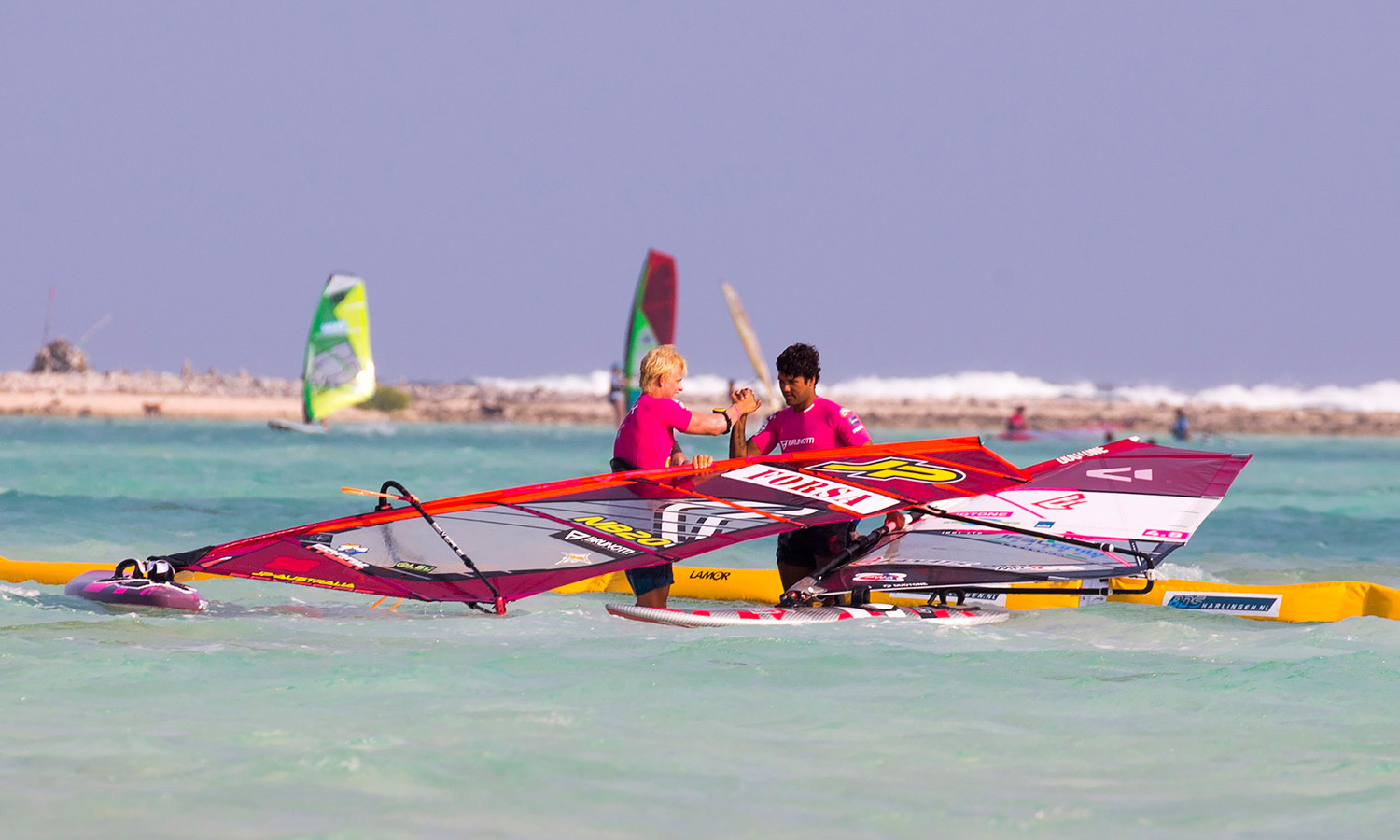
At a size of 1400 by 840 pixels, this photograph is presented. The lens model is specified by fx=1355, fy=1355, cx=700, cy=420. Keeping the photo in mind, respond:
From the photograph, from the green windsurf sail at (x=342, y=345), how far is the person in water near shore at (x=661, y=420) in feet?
94.3

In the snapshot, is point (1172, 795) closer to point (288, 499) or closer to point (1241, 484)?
point (288, 499)

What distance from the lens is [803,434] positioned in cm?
714

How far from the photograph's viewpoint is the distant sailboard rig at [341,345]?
34.6 metres

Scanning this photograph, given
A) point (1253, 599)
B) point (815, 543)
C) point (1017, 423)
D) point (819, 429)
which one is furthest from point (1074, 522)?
point (1017, 423)

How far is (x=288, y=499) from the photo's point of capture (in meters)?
19.7

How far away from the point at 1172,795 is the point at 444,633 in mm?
3861

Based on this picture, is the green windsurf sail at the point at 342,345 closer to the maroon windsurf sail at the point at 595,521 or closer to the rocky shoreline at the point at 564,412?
the maroon windsurf sail at the point at 595,521

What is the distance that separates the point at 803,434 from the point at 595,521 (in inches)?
46.8

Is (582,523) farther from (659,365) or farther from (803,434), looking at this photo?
(803,434)

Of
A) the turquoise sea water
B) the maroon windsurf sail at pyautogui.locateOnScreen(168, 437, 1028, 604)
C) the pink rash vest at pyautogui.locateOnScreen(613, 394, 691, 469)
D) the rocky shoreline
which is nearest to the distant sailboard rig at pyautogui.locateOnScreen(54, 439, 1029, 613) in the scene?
the maroon windsurf sail at pyautogui.locateOnScreen(168, 437, 1028, 604)

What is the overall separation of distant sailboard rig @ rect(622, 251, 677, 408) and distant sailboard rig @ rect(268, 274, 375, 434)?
23.0 feet

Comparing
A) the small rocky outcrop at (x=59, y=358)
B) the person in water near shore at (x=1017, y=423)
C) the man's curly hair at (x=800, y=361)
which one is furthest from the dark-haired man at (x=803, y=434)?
the small rocky outcrop at (x=59, y=358)

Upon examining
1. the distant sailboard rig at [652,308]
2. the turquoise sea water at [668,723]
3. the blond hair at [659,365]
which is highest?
the distant sailboard rig at [652,308]

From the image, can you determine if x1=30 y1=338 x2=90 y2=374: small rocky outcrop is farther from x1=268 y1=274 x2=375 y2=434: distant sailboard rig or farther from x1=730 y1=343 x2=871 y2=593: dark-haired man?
x1=730 y1=343 x2=871 y2=593: dark-haired man
